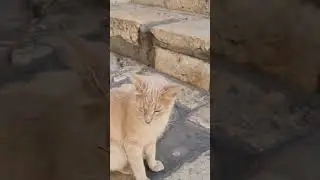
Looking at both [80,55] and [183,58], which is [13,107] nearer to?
[80,55]

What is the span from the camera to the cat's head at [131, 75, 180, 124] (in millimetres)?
1072

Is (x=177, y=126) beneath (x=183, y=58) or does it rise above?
beneath

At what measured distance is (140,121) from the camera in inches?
42.9

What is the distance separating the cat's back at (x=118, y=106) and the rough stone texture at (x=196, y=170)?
0.14 meters

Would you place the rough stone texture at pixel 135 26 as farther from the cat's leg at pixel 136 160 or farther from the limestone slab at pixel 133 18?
the cat's leg at pixel 136 160

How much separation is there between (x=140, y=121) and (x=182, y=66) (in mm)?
142

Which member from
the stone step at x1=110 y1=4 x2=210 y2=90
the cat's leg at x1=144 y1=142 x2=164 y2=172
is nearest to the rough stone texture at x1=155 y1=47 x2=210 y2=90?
the stone step at x1=110 y1=4 x2=210 y2=90

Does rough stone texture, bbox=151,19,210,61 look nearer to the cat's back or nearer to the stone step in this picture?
the stone step

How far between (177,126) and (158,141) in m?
0.05

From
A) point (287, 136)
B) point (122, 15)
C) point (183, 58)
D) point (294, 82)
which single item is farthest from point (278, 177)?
point (122, 15)

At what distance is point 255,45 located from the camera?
3.54 feet

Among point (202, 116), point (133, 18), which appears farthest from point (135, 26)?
point (202, 116)

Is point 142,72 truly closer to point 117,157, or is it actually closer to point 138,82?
point 138,82

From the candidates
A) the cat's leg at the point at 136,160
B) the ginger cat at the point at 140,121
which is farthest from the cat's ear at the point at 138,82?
the cat's leg at the point at 136,160
